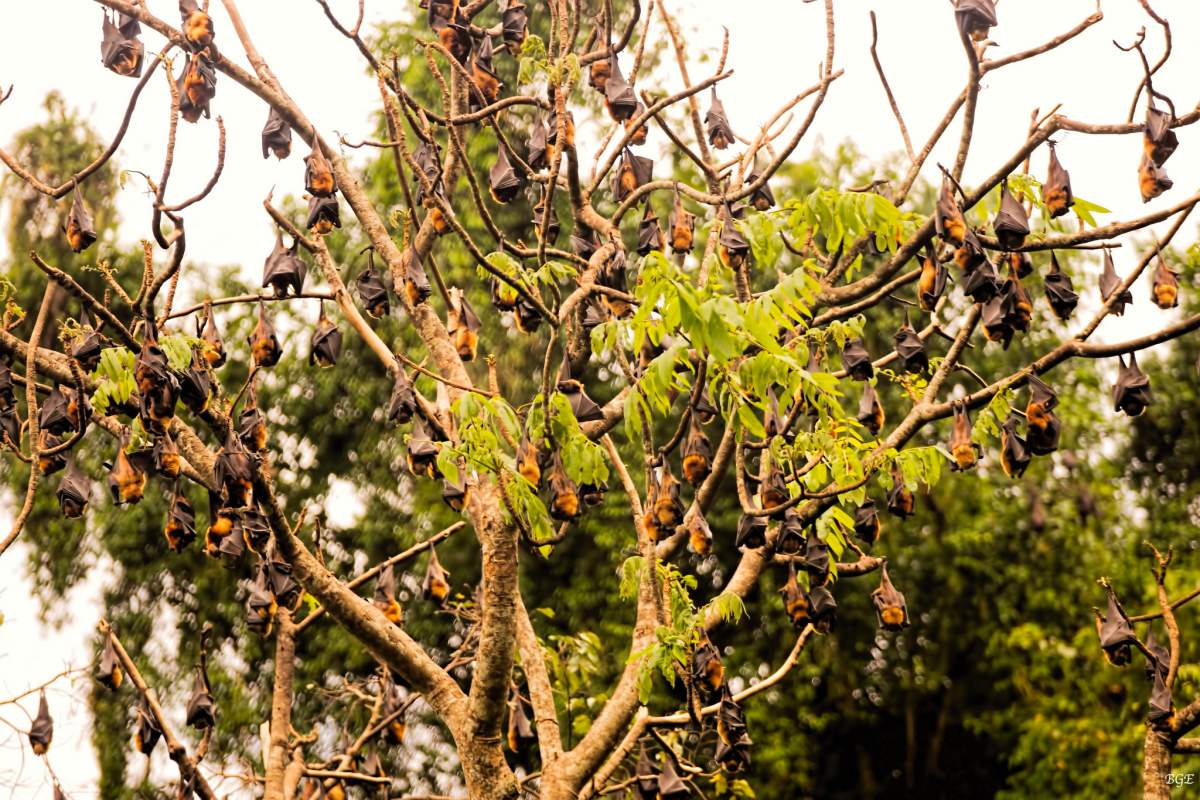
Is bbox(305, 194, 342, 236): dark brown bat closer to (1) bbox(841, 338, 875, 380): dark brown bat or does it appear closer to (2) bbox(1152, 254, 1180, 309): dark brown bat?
(1) bbox(841, 338, 875, 380): dark brown bat

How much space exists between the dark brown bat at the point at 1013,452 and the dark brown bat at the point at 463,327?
278cm

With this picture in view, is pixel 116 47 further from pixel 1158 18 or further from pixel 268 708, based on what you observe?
pixel 268 708

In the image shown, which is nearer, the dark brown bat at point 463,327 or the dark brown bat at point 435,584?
the dark brown bat at point 463,327

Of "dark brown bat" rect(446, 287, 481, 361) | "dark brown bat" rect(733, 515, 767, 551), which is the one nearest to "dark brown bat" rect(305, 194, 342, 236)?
"dark brown bat" rect(446, 287, 481, 361)

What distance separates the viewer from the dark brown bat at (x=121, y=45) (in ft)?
18.3

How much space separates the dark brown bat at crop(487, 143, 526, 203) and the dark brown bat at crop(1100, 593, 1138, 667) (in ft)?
13.6

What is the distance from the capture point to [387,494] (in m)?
17.7

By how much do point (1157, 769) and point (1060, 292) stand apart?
2.42 meters

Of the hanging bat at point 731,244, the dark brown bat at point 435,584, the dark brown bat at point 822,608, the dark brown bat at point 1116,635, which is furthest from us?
the dark brown bat at point 435,584

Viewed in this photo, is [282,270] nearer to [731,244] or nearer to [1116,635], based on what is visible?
[731,244]

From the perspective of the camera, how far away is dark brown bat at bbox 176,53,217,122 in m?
5.38

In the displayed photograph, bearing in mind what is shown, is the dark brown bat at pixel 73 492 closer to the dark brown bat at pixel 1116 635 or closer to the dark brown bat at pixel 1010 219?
the dark brown bat at pixel 1010 219

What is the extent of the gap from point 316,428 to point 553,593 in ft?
13.5

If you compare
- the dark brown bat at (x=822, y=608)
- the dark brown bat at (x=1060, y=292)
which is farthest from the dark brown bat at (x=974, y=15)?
the dark brown bat at (x=822, y=608)
